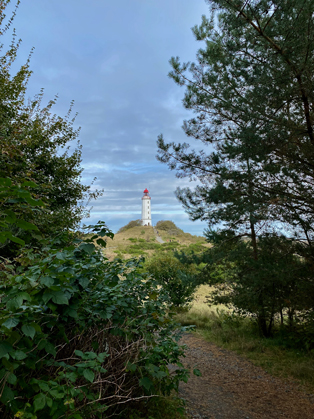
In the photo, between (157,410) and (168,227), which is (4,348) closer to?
(157,410)

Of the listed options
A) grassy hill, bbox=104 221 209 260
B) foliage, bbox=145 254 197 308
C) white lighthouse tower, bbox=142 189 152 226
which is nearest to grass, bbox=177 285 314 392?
foliage, bbox=145 254 197 308

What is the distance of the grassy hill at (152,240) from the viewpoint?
27.7 meters

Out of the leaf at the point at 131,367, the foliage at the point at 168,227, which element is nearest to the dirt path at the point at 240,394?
the leaf at the point at 131,367

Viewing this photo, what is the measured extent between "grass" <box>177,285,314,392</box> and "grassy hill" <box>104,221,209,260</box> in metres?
17.3

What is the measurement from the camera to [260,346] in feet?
21.0

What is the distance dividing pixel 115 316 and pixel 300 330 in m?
5.59

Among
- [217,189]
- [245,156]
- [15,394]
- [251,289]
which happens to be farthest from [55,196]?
[15,394]

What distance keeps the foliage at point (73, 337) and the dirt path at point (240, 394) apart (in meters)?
1.32

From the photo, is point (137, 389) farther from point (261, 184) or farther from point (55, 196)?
point (55, 196)

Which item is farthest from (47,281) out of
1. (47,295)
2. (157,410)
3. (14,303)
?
(157,410)

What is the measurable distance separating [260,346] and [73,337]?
5491 mm

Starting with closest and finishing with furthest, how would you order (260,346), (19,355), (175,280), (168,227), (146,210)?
(19,355) < (260,346) < (175,280) < (168,227) < (146,210)

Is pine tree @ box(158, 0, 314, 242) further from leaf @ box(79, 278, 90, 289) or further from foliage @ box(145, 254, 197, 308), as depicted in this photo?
foliage @ box(145, 254, 197, 308)

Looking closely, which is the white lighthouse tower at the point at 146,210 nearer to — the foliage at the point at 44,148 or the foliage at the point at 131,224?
the foliage at the point at 131,224
